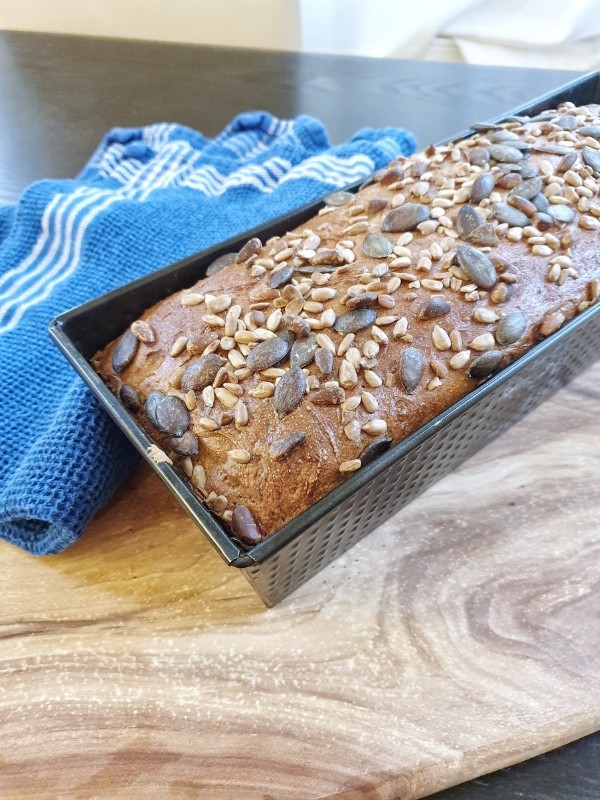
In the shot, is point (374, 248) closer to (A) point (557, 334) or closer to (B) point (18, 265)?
(A) point (557, 334)

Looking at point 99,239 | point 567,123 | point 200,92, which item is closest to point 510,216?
point 567,123

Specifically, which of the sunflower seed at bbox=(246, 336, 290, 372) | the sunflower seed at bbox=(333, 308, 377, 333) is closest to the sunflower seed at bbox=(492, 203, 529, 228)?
the sunflower seed at bbox=(333, 308, 377, 333)

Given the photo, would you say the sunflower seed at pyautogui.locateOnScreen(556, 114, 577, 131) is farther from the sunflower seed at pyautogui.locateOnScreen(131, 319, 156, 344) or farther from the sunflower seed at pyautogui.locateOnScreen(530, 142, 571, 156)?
the sunflower seed at pyautogui.locateOnScreen(131, 319, 156, 344)

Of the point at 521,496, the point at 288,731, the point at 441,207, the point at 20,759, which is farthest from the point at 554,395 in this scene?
the point at 20,759

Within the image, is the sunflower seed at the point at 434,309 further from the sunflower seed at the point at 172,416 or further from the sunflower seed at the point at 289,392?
the sunflower seed at the point at 172,416

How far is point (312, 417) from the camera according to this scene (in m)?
0.67

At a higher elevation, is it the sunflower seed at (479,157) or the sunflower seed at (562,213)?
the sunflower seed at (479,157)

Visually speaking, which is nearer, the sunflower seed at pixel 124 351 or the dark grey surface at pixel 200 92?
the sunflower seed at pixel 124 351

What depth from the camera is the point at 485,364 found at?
0.71m

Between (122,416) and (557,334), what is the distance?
0.50 meters

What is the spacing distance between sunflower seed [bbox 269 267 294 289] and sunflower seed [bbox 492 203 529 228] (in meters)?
0.28

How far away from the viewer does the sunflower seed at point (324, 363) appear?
2.27 feet

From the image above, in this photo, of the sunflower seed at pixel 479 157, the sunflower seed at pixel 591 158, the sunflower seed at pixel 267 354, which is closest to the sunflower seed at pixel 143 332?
the sunflower seed at pixel 267 354

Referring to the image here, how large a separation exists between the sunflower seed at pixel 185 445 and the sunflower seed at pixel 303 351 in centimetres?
14
